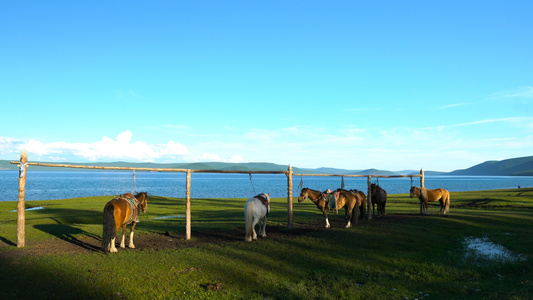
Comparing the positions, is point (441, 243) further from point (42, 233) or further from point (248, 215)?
point (42, 233)

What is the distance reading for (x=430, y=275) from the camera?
10.1 meters

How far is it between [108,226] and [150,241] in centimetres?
285

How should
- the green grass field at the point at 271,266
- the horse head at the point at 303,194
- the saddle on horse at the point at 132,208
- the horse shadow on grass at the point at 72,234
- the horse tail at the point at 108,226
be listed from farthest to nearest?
the horse head at the point at 303,194 → the horse shadow on grass at the point at 72,234 → the saddle on horse at the point at 132,208 → the horse tail at the point at 108,226 → the green grass field at the point at 271,266

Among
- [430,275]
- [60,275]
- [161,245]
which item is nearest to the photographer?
[60,275]

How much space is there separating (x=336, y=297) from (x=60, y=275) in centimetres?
719

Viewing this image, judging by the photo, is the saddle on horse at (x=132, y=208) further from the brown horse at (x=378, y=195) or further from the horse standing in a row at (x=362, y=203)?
the brown horse at (x=378, y=195)

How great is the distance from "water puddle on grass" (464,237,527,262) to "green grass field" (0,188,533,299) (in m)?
0.14

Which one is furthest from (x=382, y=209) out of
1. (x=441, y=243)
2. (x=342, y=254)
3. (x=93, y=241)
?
(x=93, y=241)

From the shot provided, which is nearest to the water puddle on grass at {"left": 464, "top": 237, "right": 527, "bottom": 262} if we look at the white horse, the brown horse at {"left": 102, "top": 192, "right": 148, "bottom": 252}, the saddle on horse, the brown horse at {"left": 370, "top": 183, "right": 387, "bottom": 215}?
the brown horse at {"left": 370, "top": 183, "right": 387, "bottom": 215}

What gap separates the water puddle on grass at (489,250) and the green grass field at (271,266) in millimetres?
141

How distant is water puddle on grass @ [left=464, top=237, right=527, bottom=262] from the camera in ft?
40.1

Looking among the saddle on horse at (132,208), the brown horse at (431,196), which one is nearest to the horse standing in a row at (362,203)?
the brown horse at (431,196)

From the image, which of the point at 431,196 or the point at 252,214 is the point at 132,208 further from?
the point at 431,196

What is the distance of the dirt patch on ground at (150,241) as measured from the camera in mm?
11648
